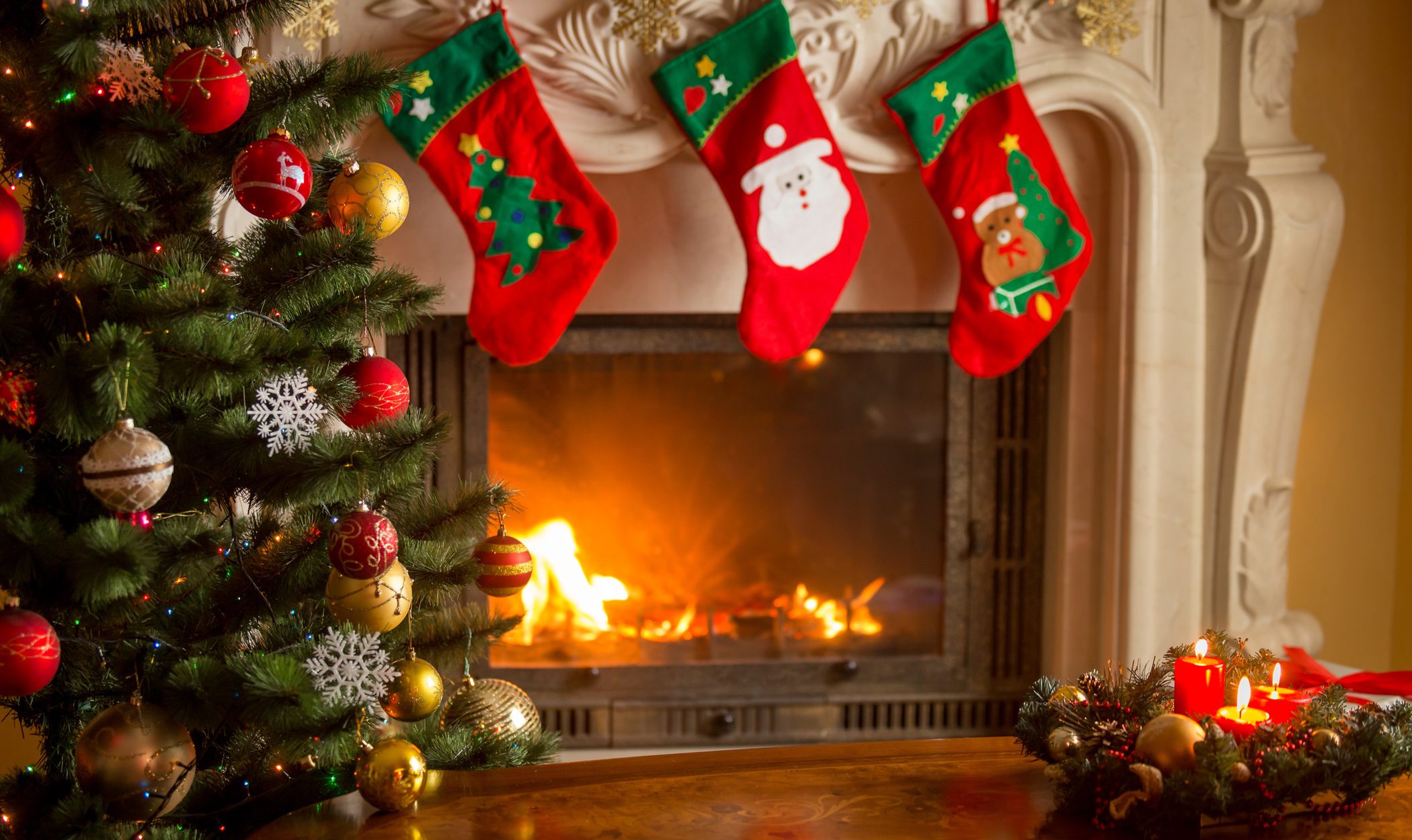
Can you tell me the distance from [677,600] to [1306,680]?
1.33 m

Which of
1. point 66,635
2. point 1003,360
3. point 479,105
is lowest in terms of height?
point 66,635

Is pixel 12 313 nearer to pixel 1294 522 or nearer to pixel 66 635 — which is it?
pixel 66 635

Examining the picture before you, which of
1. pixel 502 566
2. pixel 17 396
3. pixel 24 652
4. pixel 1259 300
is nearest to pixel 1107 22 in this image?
pixel 1259 300

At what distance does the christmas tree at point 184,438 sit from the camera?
1.08 meters

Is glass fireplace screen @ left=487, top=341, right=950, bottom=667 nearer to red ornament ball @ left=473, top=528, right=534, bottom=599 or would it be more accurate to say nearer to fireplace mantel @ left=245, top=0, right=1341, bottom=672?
fireplace mantel @ left=245, top=0, right=1341, bottom=672

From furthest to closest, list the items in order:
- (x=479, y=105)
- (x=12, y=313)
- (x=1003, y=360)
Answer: (x=1003, y=360) < (x=479, y=105) < (x=12, y=313)

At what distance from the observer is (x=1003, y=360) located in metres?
2.21

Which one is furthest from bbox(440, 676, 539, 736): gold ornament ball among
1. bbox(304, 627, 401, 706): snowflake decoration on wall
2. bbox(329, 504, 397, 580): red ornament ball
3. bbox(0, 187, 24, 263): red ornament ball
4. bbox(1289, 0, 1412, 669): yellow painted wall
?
bbox(1289, 0, 1412, 669): yellow painted wall

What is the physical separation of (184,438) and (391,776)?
1.39 feet

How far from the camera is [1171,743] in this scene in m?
1.07

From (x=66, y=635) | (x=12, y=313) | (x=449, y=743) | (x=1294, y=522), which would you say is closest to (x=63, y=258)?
(x=12, y=313)

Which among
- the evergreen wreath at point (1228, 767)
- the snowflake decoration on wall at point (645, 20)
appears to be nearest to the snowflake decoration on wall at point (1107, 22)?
the snowflake decoration on wall at point (645, 20)

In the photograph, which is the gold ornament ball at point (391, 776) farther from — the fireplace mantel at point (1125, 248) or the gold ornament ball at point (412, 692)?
the fireplace mantel at point (1125, 248)

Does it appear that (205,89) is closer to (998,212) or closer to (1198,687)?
(1198,687)
